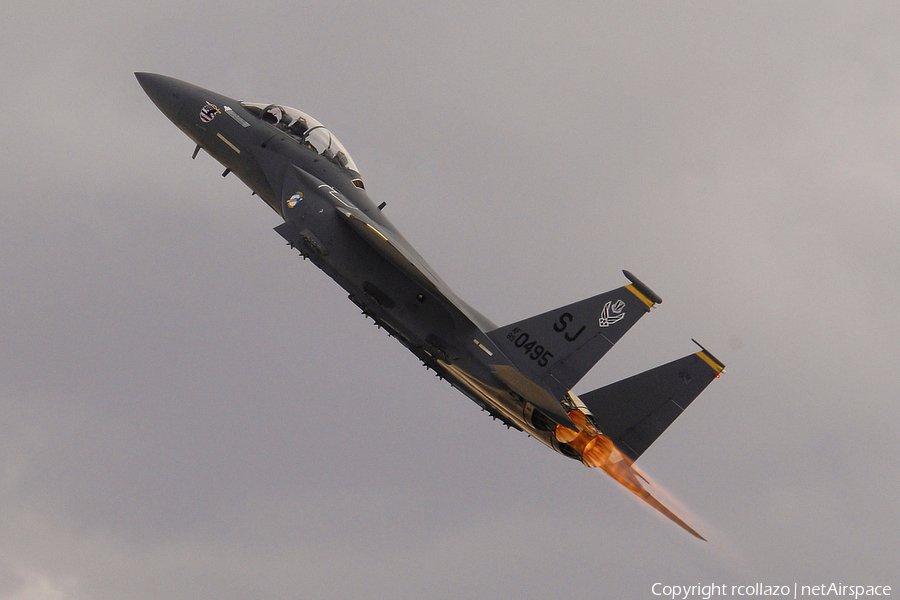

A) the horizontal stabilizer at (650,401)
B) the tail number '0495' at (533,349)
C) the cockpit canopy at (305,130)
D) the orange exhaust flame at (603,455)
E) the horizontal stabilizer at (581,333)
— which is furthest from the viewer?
the cockpit canopy at (305,130)

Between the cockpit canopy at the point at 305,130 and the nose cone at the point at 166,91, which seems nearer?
the cockpit canopy at the point at 305,130

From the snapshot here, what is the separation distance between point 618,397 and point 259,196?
10.7 m

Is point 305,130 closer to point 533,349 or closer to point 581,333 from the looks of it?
point 533,349

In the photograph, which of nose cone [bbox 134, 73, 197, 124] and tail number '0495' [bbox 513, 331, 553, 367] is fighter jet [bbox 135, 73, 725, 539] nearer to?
tail number '0495' [bbox 513, 331, 553, 367]

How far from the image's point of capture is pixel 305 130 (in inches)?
1147

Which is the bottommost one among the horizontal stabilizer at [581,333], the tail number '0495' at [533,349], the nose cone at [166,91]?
the nose cone at [166,91]

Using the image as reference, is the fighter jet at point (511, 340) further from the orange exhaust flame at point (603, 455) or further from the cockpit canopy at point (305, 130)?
the cockpit canopy at point (305, 130)

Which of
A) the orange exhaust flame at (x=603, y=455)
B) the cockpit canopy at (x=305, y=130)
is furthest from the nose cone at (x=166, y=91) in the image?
the orange exhaust flame at (x=603, y=455)

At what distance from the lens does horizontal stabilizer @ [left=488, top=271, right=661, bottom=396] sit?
2467 cm

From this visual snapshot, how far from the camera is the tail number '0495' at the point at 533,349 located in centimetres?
2489

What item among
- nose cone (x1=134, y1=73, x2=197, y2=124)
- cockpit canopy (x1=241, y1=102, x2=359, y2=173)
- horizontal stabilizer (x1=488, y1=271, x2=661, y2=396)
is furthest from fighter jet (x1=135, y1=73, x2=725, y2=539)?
nose cone (x1=134, y1=73, x2=197, y2=124)

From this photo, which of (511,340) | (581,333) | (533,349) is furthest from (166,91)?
(581,333)

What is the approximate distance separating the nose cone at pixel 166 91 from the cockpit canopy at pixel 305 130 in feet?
5.71

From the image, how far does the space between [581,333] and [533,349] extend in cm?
113
